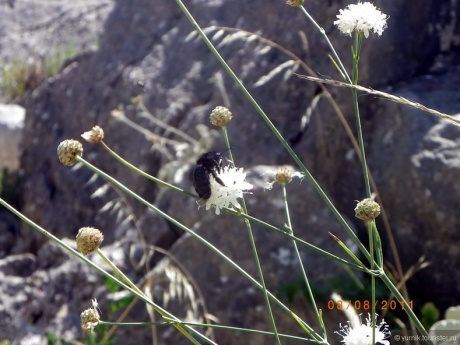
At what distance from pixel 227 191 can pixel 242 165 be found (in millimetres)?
2228

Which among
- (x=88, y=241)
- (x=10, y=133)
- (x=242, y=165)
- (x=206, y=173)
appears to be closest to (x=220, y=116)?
(x=206, y=173)

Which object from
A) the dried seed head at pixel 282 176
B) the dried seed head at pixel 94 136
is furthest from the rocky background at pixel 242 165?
the dried seed head at pixel 94 136

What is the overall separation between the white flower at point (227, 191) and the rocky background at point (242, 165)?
1.25 meters

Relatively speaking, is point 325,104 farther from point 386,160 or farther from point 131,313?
point 131,313

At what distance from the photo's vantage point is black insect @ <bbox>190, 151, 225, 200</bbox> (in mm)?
1354

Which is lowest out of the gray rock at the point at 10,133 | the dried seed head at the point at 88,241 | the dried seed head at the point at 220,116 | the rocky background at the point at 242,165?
the gray rock at the point at 10,133

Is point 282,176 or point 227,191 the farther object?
point 282,176

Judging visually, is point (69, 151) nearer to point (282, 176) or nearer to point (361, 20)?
point (282, 176)

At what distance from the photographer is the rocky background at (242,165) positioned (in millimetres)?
2934

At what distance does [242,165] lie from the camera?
3570mm

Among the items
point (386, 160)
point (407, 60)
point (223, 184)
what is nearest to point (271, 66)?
point (407, 60)

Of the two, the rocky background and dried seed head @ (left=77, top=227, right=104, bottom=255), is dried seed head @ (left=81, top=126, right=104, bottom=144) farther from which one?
the rocky background

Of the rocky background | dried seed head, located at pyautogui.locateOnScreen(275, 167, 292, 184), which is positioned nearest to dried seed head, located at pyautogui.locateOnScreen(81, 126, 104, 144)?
dried seed head, located at pyautogui.locateOnScreen(275, 167, 292, 184)

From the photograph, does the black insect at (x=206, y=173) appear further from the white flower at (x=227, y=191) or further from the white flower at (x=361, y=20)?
the white flower at (x=361, y=20)
